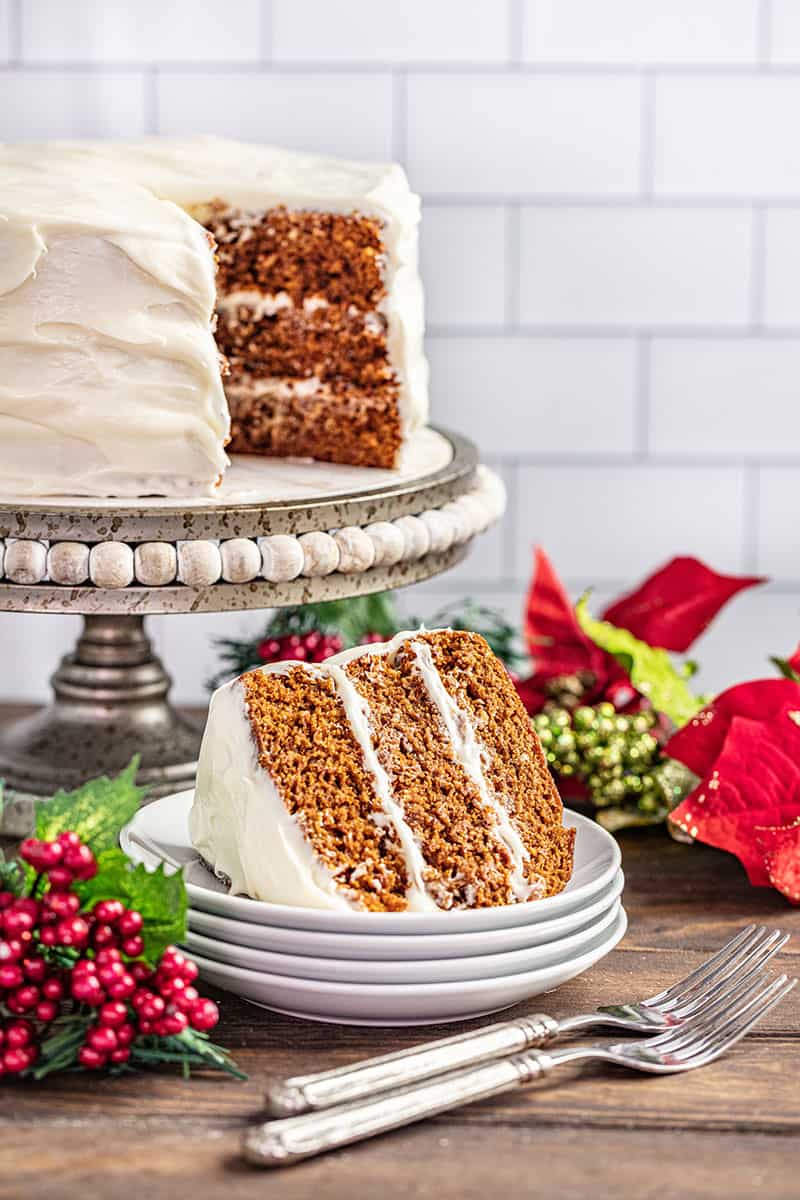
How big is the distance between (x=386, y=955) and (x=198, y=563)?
0.34 metres

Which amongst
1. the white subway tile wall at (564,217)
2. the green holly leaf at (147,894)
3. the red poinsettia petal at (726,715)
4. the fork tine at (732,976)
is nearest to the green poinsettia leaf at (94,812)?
the green holly leaf at (147,894)

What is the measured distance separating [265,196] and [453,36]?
0.71 meters

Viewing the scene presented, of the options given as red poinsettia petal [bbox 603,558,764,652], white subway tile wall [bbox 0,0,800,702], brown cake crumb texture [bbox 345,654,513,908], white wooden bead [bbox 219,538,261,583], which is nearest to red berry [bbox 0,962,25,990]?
brown cake crumb texture [bbox 345,654,513,908]

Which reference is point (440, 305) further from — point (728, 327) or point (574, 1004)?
point (574, 1004)

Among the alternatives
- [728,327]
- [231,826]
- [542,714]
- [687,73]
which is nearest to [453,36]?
[687,73]

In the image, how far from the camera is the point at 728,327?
207cm

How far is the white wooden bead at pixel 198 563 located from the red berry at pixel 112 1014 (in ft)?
1.13

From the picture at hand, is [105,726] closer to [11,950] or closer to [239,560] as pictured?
[239,560]

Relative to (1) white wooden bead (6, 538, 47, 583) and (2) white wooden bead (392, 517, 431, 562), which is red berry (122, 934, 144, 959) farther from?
(2) white wooden bead (392, 517, 431, 562)

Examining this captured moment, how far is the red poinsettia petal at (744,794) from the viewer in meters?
1.13

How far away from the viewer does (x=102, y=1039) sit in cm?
82

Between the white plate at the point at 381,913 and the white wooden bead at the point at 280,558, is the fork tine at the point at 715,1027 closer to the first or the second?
the white plate at the point at 381,913

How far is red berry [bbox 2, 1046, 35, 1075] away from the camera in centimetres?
82

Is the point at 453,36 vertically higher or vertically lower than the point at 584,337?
higher
